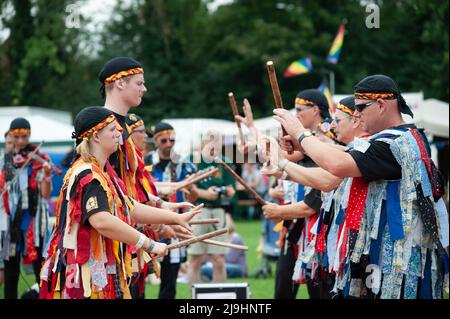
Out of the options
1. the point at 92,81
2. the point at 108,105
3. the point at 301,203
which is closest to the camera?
the point at 108,105

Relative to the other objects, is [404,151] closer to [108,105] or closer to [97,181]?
[97,181]

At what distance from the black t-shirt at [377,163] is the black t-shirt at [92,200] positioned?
1482 mm

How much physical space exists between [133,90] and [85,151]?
838 mm

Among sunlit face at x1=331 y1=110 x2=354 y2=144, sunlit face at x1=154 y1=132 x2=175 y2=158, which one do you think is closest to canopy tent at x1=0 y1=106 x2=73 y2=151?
sunlit face at x1=154 y1=132 x2=175 y2=158

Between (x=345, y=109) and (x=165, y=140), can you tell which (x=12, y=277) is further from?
(x=345, y=109)

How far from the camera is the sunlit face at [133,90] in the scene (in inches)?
223

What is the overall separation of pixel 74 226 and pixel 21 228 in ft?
13.4

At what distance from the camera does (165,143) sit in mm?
9016

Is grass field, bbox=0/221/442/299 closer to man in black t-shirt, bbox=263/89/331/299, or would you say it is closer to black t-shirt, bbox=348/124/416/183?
man in black t-shirt, bbox=263/89/331/299

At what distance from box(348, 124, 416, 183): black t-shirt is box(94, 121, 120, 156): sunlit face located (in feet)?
4.89

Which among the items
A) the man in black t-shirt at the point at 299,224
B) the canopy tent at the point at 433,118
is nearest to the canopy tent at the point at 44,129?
the canopy tent at the point at 433,118

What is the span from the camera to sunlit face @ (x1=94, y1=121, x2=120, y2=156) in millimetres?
5023

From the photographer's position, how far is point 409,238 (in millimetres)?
4605

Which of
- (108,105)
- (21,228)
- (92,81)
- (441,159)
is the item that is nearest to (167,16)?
(92,81)
